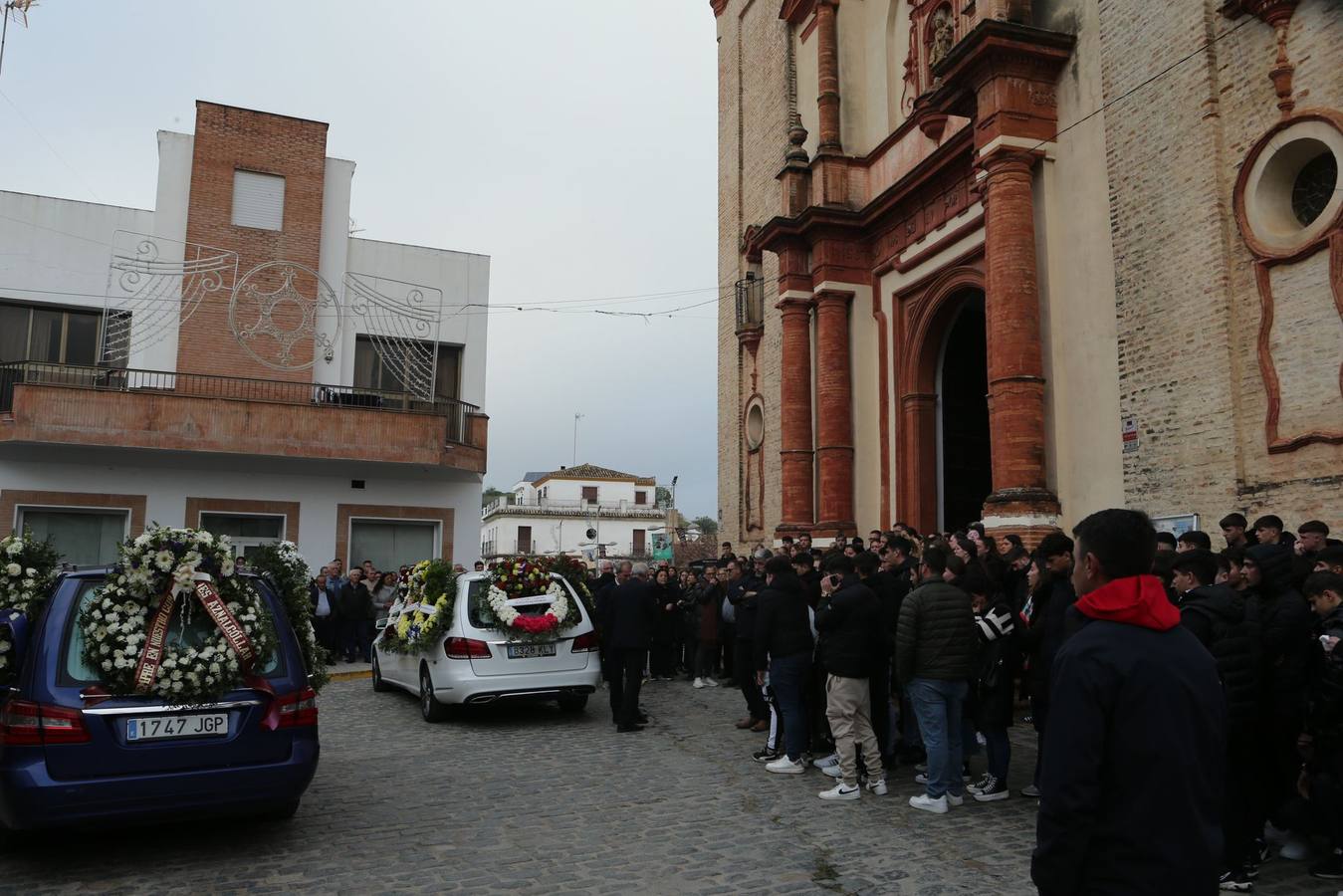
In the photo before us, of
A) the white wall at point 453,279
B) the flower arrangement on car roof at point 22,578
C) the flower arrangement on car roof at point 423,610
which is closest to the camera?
the flower arrangement on car roof at point 22,578

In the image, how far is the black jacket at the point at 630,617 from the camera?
10.6 m

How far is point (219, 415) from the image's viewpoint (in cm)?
2073

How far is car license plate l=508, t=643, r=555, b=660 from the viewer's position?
10633 mm

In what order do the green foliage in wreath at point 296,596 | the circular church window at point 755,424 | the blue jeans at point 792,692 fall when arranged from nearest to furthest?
1. the green foliage in wreath at point 296,596
2. the blue jeans at point 792,692
3. the circular church window at point 755,424

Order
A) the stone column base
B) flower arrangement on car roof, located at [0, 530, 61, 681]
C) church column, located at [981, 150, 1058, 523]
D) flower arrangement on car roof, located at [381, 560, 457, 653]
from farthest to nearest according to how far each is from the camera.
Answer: church column, located at [981, 150, 1058, 523], the stone column base, flower arrangement on car roof, located at [381, 560, 457, 653], flower arrangement on car roof, located at [0, 530, 61, 681]

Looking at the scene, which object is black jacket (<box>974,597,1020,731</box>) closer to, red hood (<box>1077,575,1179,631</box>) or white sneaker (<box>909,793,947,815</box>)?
white sneaker (<box>909,793,947,815</box>)

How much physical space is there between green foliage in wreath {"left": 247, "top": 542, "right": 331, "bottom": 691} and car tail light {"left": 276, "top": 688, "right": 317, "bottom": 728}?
1.09 ft

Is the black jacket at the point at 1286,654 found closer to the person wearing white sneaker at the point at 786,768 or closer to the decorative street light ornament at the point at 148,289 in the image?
the person wearing white sneaker at the point at 786,768

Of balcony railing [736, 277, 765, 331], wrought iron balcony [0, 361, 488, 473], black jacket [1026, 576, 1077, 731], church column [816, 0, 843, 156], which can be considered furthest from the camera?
balcony railing [736, 277, 765, 331]

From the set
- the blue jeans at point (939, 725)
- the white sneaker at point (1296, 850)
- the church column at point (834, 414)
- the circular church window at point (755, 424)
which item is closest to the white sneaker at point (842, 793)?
the blue jeans at point (939, 725)

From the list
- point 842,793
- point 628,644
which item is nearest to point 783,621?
point 842,793

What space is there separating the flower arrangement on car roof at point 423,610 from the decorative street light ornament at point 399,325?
480 inches

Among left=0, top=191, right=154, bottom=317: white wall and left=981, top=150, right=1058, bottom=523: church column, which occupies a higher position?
left=0, top=191, right=154, bottom=317: white wall

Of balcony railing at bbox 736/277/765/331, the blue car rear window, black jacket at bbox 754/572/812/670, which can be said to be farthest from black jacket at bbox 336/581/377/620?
the blue car rear window
